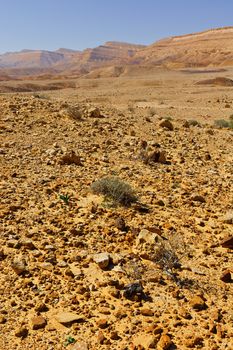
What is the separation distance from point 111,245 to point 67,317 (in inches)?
52.8

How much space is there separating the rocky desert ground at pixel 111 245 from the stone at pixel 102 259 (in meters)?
0.01

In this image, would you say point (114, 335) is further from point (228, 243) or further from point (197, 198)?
point (197, 198)

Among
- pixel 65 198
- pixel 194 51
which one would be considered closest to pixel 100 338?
pixel 65 198

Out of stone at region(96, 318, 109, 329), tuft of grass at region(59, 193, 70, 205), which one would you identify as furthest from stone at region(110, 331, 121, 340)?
tuft of grass at region(59, 193, 70, 205)

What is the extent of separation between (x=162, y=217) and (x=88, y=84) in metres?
42.8

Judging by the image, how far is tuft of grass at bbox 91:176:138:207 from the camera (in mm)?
6090

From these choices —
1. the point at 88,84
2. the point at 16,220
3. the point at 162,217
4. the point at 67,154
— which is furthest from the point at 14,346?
the point at 88,84

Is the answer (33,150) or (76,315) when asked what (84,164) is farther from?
(76,315)

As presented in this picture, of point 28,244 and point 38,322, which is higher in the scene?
point 28,244

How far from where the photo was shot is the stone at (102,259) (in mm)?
4546

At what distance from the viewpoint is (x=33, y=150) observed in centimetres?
782

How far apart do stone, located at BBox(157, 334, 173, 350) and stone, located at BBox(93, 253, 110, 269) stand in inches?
44.8

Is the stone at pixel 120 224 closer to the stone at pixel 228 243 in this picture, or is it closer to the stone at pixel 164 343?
the stone at pixel 228 243

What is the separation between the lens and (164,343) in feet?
11.7
